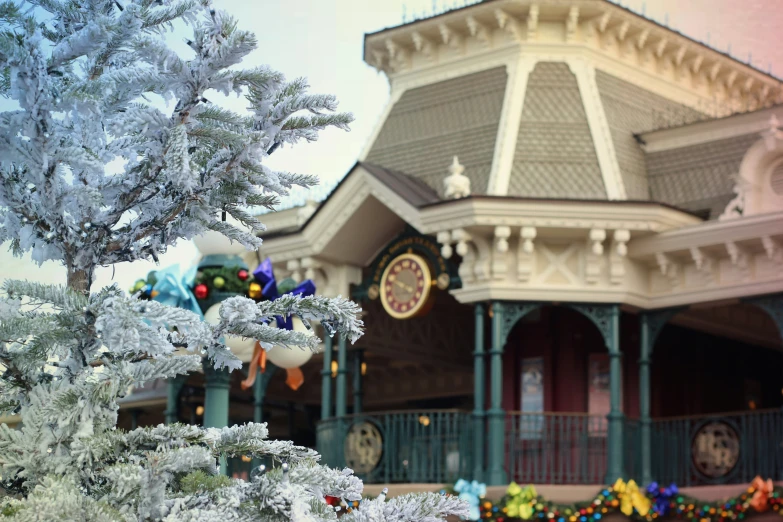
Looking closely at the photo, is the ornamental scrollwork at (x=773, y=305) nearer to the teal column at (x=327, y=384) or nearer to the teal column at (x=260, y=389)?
the teal column at (x=327, y=384)

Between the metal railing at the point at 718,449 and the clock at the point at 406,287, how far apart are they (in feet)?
10.8

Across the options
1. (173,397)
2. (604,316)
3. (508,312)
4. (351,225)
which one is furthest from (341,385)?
(604,316)

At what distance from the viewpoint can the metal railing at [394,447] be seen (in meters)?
16.1

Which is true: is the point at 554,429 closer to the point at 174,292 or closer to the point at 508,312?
the point at 508,312

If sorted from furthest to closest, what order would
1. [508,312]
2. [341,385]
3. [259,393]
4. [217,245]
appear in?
1. [259,393]
2. [341,385]
3. [508,312]
4. [217,245]

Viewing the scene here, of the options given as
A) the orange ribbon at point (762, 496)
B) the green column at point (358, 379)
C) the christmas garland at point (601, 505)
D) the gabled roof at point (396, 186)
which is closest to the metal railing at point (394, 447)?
the christmas garland at point (601, 505)

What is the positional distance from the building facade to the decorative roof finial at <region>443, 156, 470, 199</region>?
0.12 ft

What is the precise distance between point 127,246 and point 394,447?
11.2 m

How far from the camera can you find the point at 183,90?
4.97 m

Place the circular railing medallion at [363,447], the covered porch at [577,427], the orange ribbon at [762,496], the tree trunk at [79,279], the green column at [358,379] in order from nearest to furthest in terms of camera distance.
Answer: the tree trunk at [79,279] < the orange ribbon at [762,496] < the covered porch at [577,427] < the circular railing medallion at [363,447] < the green column at [358,379]

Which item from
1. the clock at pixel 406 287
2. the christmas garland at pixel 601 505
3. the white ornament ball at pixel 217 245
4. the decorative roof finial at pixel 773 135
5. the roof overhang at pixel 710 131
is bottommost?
the christmas garland at pixel 601 505

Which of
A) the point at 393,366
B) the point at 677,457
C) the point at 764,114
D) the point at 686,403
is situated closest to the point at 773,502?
the point at 677,457

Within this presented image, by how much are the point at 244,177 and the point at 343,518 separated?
57.8 inches

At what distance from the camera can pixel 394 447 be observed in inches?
640
